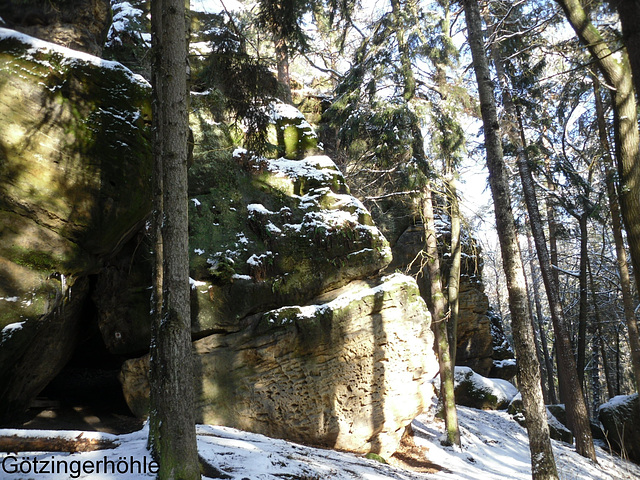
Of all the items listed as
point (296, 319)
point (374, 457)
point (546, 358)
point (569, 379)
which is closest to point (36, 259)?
point (296, 319)

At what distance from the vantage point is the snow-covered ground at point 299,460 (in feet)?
12.3

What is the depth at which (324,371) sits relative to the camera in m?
7.67

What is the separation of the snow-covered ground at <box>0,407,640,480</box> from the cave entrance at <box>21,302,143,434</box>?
235cm

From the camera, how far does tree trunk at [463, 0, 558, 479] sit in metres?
5.94

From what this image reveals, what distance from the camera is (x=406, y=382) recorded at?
27.0 feet

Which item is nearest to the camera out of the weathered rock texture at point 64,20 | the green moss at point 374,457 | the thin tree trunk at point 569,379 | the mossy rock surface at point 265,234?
the weathered rock texture at point 64,20

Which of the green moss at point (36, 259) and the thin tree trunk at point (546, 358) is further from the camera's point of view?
the thin tree trunk at point (546, 358)

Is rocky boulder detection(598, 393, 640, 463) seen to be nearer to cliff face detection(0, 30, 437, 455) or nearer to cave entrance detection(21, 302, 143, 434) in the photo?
cliff face detection(0, 30, 437, 455)

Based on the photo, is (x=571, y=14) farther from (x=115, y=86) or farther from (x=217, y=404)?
(x=217, y=404)

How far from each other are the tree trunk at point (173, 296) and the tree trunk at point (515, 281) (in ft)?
16.0

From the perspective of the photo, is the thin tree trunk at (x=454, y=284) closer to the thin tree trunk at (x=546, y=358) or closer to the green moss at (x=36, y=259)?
the green moss at (x=36, y=259)

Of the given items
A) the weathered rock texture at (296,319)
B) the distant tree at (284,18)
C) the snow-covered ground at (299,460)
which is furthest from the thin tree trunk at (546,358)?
the distant tree at (284,18)

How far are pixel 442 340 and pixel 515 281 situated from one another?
460 cm

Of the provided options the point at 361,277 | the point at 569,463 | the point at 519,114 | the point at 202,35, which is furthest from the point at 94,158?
the point at 519,114
